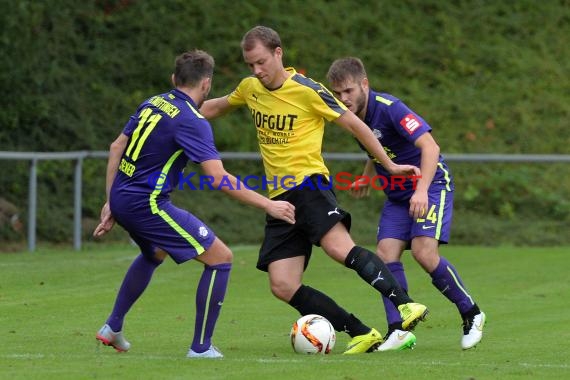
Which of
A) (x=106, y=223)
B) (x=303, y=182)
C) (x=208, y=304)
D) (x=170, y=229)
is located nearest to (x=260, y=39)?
Answer: (x=303, y=182)

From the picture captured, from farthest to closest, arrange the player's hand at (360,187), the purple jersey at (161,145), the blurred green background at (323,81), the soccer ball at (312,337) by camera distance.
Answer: the blurred green background at (323,81), the player's hand at (360,187), the soccer ball at (312,337), the purple jersey at (161,145)

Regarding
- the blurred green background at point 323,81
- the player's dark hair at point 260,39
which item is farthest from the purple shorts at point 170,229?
the blurred green background at point 323,81

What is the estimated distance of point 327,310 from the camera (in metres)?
8.65

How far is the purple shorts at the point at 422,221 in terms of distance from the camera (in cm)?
891

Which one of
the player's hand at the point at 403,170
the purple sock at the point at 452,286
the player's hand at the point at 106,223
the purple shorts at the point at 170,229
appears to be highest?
the player's hand at the point at 403,170

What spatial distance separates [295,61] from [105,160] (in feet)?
16.3

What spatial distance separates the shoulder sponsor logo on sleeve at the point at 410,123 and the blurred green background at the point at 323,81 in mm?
9254

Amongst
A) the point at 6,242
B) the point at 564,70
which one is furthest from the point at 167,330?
the point at 564,70

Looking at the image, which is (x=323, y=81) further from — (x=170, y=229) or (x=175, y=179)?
(x=170, y=229)

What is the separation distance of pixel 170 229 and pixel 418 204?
1722mm

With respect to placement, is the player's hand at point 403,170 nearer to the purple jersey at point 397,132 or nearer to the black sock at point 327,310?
the purple jersey at point 397,132

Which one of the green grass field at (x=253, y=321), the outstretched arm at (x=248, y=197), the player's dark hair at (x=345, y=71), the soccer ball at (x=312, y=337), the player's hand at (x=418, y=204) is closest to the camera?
the green grass field at (x=253, y=321)

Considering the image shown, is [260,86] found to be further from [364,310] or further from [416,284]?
[416,284]

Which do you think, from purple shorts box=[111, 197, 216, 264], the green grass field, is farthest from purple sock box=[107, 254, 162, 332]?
purple shorts box=[111, 197, 216, 264]
